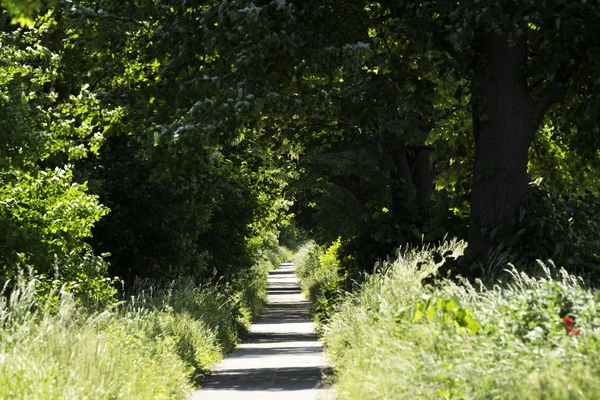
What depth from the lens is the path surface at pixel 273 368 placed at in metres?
16.9

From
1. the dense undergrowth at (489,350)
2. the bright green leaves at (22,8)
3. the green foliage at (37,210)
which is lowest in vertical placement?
the dense undergrowth at (489,350)

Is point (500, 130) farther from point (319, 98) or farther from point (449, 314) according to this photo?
point (449, 314)

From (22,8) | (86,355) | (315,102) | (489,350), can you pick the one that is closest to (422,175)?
(315,102)

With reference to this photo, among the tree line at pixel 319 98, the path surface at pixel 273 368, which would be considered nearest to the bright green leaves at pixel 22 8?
the tree line at pixel 319 98

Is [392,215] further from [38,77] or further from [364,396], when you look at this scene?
[364,396]

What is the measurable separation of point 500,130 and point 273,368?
624 cm

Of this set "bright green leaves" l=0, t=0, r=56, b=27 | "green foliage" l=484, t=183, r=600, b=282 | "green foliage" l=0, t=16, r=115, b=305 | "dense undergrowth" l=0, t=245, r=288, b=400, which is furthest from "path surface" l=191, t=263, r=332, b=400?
"bright green leaves" l=0, t=0, r=56, b=27

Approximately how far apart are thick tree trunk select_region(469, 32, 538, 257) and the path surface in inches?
130

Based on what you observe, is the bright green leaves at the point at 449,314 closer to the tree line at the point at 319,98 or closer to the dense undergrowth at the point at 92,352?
the dense undergrowth at the point at 92,352

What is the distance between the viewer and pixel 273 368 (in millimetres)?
21672

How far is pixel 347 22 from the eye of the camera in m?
19.5

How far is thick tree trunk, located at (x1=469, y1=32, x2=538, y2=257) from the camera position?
18.0 m

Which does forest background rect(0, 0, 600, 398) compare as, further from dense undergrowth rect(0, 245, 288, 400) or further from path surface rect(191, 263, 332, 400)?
path surface rect(191, 263, 332, 400)

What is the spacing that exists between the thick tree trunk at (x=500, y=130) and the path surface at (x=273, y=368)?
3.31 meters
